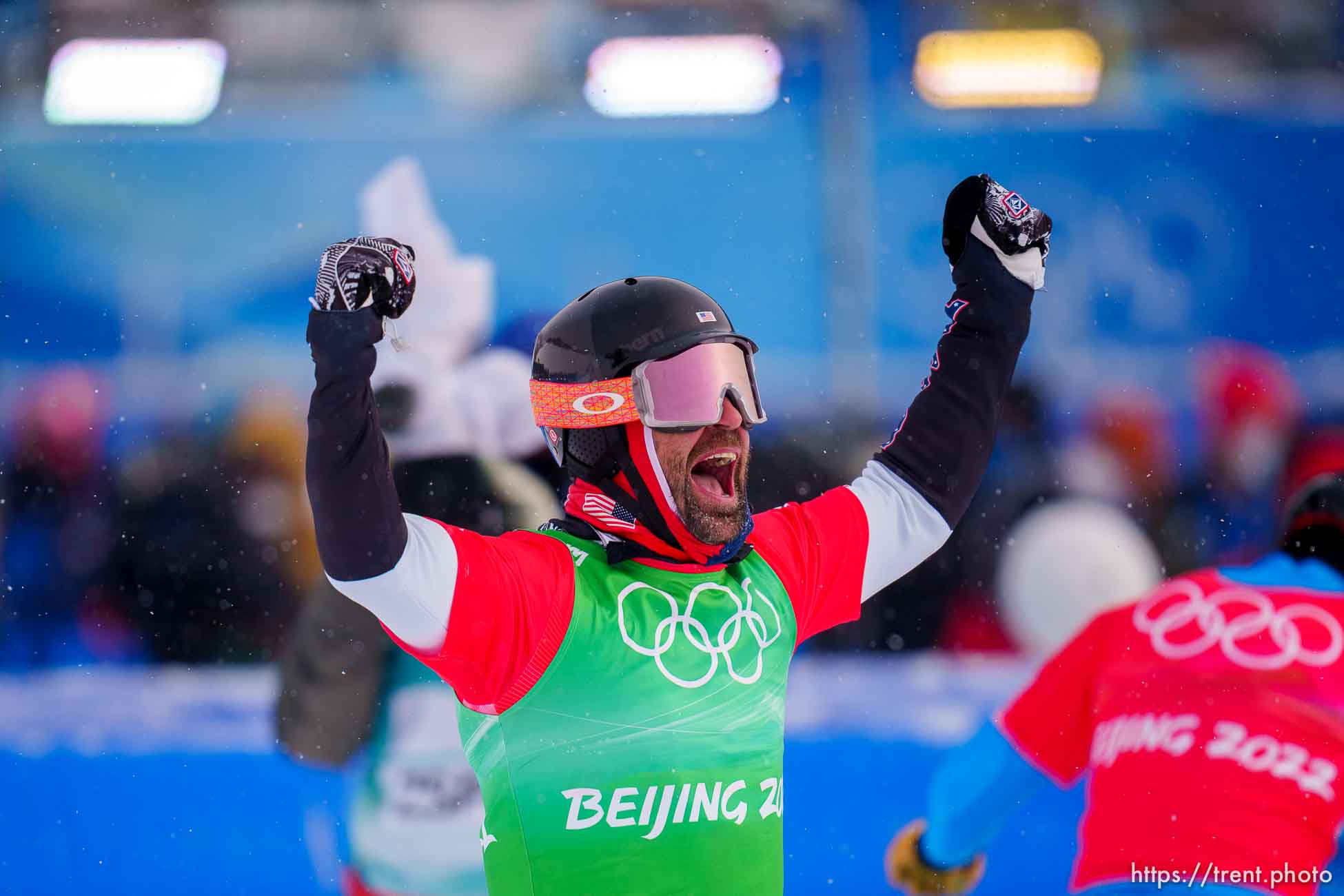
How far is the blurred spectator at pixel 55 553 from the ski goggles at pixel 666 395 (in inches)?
223

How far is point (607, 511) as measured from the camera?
2641mm

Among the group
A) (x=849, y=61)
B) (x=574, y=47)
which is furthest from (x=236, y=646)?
(x=849, y=61)

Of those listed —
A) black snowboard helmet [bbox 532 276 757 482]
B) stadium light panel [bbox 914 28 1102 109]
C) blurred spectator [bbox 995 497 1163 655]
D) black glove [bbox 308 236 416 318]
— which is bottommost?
blurred spectator [bbox 995 497 1163 655]

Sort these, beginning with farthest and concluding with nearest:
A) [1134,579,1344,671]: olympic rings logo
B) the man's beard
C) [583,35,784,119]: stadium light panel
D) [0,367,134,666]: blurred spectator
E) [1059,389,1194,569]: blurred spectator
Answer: [583,35,784,119]: stadium light panel, [0,367,134,666]: blurred spectator, [1059,389,1194,569]: blurred spectator, [1134,579,1344,671]: olympic rings logo, the man's beard

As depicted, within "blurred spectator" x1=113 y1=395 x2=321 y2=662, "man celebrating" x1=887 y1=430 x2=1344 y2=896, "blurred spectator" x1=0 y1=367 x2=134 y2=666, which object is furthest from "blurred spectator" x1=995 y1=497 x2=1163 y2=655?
"blurred spectator" x1=0 y1=367 x2=134 y2=666

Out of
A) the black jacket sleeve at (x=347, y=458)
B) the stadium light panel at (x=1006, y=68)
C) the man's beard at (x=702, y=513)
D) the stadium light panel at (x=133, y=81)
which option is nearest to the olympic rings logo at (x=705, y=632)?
the man's beard at (x=702, y=513)

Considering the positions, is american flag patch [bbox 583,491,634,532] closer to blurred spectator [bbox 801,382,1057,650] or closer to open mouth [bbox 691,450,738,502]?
open mouth [bbox 691,450,738,502]

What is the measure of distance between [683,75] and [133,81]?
11.8 ft

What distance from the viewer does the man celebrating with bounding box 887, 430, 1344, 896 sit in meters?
2.78

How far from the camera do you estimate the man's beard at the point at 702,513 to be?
2.54 m

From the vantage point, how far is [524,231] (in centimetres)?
921

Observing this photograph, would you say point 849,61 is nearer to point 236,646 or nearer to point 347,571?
point 236,646

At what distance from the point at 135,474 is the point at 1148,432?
6.15 meters

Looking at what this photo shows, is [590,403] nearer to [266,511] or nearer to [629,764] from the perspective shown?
[629,764]
